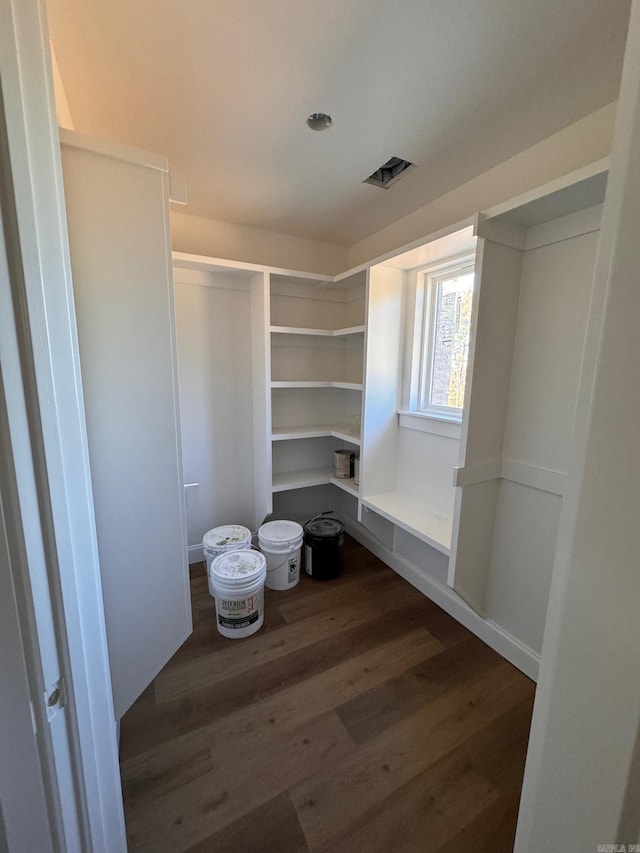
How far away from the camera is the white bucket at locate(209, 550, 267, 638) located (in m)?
1.82

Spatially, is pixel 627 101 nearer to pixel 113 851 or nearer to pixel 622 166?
pixel 622 166

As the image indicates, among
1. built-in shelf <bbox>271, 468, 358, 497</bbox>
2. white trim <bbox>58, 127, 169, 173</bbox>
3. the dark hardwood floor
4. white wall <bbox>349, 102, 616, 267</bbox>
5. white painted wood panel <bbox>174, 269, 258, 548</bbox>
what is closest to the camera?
white trim <bbox>58, 127, 169, 173</bbox>

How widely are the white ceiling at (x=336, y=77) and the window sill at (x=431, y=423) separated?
1254 mm

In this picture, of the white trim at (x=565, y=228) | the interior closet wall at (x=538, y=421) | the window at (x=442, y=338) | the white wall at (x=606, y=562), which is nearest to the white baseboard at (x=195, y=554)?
the window at (x=442, y=338)

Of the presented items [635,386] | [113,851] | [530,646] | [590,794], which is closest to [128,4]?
[635,386]

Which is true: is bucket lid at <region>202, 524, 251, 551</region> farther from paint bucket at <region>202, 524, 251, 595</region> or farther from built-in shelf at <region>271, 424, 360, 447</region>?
built-in shelf at <region>271, 424, 360, 447</region>

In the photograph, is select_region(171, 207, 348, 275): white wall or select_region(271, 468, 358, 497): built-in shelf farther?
select_region(271, 468, 358, 497): built-in shelf

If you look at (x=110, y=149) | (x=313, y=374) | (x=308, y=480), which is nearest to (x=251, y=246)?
(x=313, y=374)

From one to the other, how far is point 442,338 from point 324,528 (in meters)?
1.52

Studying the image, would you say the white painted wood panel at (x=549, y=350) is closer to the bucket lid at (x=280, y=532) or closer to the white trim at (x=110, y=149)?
the bucket lid at (x=280, y=532)

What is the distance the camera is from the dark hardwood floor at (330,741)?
1.09 metres

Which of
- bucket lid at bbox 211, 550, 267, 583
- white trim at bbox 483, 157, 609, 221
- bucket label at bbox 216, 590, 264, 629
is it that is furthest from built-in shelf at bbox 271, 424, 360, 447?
white trim at bbox 483, 157, 609, 221

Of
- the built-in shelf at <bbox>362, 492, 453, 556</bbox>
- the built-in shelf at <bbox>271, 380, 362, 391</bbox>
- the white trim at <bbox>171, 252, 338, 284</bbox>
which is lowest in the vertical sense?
the built-in shelf at <bbox>362, 492, 453, 556</bbox>

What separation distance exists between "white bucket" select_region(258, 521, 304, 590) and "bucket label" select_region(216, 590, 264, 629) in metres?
0.37
